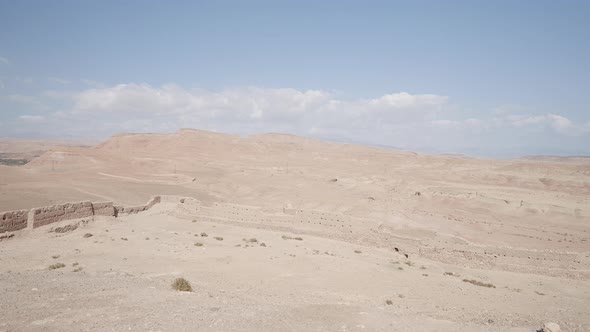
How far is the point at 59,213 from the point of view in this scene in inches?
746

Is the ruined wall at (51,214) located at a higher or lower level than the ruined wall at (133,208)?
higher

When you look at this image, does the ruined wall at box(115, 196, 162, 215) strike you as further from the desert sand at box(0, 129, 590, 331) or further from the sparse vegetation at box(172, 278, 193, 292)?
the sparse vegetation at box(172, 278, 193, 292)

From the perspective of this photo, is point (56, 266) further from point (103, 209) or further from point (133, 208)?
point (133, 208)

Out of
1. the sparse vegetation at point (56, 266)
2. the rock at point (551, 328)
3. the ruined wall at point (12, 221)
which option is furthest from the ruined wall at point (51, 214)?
the rock at point (551, 328)

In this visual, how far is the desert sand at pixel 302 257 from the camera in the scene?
9352 millimetres

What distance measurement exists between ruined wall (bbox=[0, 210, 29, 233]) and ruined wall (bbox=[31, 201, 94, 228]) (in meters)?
0.39

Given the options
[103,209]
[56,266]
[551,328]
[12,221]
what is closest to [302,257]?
[56,266]

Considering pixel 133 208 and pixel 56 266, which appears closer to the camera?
pixel 56 266

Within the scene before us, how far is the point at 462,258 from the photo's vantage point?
18.4 meters

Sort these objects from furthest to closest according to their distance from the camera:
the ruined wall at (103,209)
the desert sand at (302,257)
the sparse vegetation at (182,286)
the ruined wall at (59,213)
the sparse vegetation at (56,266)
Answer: the ruined wall at (103,209) < the ruined wall at (59,213) < the sparse vegetation at (56,266) < the sparse vegetation at (182,286) < the desert sand at (302,257)

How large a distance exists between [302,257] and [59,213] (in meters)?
11.8

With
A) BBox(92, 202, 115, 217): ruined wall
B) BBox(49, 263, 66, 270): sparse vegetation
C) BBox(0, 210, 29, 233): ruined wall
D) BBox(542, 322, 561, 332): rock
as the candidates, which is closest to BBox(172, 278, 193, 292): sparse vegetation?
BBox(49, 263, 66, 270): sparse vegetation

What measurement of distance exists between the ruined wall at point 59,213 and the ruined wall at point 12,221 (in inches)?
15.2

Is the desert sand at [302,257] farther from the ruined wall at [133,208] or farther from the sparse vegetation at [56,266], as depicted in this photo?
the ruined wall at [133,208]
